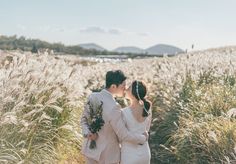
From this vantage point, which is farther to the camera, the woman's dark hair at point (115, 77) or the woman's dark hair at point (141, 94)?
the woman's dark hair at point (141, 94)

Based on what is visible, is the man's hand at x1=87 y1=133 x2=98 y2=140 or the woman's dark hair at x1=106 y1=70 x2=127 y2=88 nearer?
the woman's dark hair at x1=106 y1=70 x2=127 y2=88

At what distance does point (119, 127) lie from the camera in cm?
623

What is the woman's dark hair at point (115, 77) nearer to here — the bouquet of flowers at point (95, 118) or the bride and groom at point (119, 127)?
the bride and groom at point (119, 127)

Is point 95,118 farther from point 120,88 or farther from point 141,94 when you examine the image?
point 141,94

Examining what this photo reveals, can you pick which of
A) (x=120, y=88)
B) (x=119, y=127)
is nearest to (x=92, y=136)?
(x=119, y=127)

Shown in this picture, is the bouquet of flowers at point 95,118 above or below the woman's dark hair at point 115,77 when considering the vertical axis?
below

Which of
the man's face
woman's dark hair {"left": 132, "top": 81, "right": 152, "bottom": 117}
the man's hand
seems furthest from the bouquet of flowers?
woman's dark hair {"left": 132, "top": 81, "right": 152, "bottom": 117}

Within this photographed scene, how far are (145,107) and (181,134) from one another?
3438 mm

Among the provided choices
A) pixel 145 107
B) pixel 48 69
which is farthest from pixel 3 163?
pixel 48 69

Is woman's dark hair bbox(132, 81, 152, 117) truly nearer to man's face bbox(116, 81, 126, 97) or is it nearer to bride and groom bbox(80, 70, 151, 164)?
bride and groom bbox(80, 70, 151, 164)

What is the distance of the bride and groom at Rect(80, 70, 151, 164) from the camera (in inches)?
246

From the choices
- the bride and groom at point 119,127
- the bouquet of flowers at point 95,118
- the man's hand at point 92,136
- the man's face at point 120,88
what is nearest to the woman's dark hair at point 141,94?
the bride and groom at point 119,127

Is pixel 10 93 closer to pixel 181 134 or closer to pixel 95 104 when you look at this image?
pixel 95 104

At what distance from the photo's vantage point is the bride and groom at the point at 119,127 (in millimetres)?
6254
